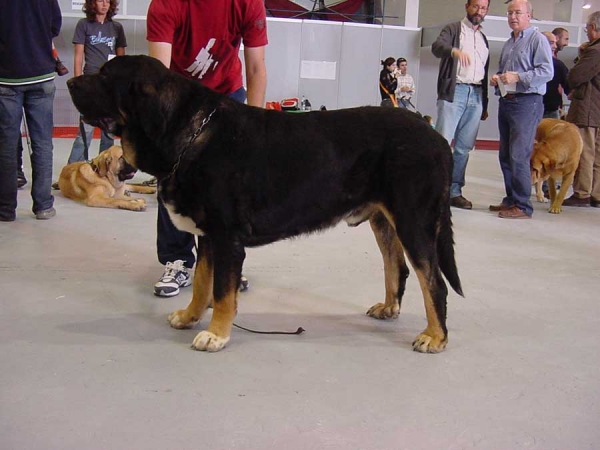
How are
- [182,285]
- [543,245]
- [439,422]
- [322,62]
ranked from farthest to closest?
1. [322,62]
2. [543,245]
3. [182,285]
4. [439,422]

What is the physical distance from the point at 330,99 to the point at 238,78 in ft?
36.6

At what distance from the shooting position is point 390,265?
3051 mm

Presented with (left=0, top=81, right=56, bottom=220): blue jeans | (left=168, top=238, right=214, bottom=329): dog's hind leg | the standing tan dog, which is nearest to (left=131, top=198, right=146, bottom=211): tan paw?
(left=0, top=81, right=56, bottom=220): blue jeans

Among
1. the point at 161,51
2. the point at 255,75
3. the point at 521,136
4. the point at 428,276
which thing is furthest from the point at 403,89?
the point at 428,276

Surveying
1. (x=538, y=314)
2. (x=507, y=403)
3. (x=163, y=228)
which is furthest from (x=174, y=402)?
(x=538, y=314)

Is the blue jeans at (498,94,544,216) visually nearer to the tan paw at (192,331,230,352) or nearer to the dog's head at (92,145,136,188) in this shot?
the dog's head at (92,145,136,188)

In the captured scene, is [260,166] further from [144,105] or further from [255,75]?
[255,75]

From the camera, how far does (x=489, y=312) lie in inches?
128

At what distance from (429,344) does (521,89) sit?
4.08 meters

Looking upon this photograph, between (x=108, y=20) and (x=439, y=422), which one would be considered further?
(x=108, y=20)

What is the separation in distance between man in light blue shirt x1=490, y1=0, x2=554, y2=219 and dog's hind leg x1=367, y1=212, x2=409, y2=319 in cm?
336

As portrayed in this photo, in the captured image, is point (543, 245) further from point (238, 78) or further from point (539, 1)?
point (539, 1)

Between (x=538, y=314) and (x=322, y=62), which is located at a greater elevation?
(x=322, y=62)

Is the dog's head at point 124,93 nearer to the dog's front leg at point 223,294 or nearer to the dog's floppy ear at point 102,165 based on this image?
the dog's front leg at point 223,294
